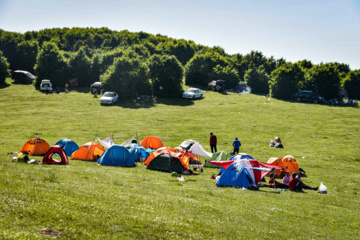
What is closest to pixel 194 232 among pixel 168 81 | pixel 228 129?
pixel 228 129

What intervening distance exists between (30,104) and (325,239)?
172 feet

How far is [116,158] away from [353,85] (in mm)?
67033

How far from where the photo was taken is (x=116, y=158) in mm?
23453

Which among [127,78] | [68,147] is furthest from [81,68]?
[68,147]

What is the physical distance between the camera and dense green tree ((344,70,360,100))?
72312 mm

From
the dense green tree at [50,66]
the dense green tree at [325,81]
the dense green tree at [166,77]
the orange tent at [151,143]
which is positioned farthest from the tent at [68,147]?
the dense green tree at [325,81]

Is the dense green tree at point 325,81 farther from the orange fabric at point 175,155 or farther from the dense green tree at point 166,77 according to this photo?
the orange fabric at point 175,155

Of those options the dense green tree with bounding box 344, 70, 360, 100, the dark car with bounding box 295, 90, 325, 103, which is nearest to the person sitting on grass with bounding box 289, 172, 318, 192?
the dark car with bounding box 295, 90, 325, 103

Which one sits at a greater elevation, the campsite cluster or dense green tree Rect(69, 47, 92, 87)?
dense green tree Rect(69, 47, 92, 87)

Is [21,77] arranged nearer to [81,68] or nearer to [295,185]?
[81,68]

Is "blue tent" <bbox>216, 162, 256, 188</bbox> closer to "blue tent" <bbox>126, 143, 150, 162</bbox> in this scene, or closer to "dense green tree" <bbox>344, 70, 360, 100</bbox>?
"blue tent" <bbox>126, 143, 150, 162</bbox>

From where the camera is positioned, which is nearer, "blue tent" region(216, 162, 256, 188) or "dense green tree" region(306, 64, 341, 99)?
"blue tent" region(216, 162, 256, 188)

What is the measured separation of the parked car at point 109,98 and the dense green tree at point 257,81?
112 ft

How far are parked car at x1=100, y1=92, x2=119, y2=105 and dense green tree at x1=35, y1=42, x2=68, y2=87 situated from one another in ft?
60.8
